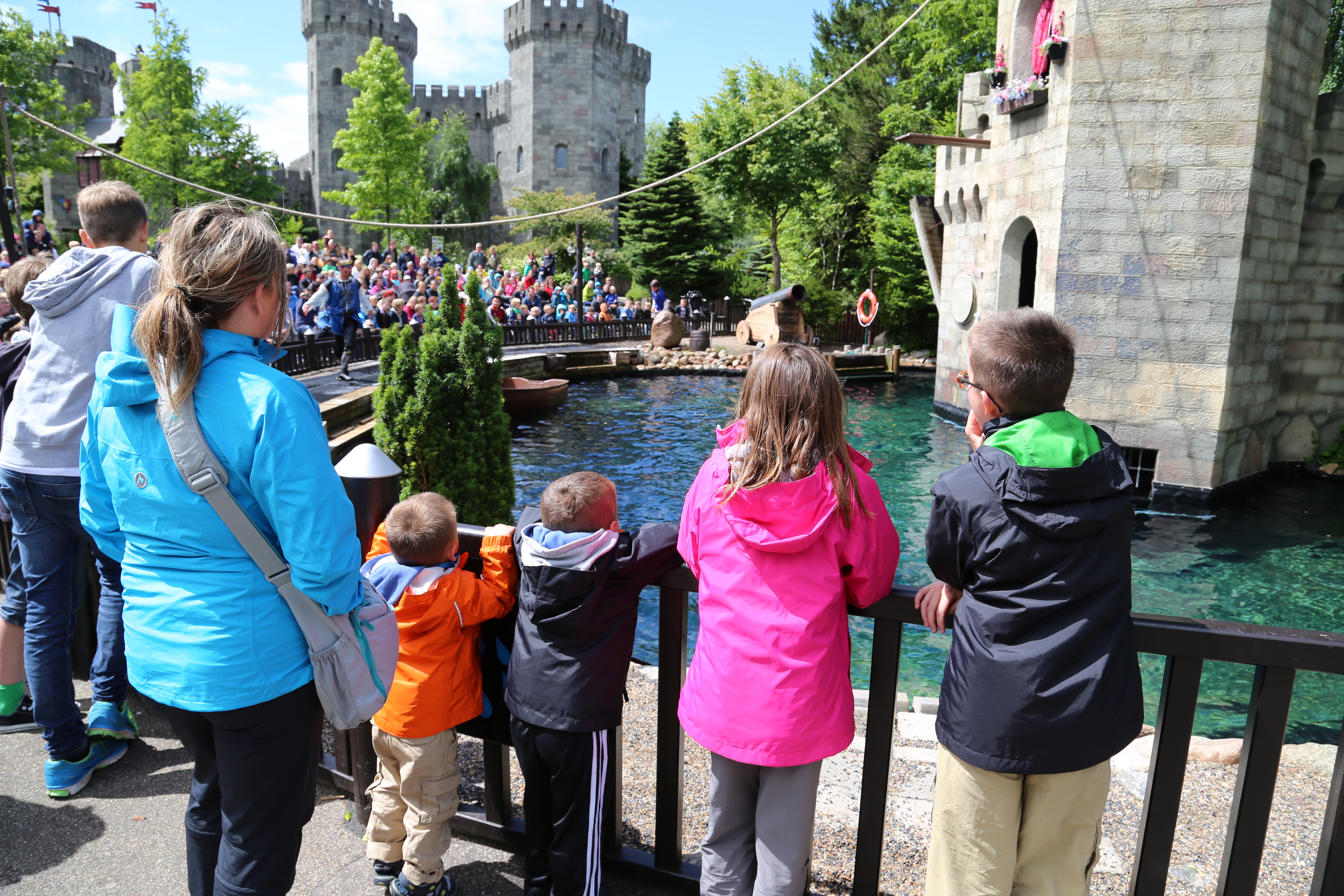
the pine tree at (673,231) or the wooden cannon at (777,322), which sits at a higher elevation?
the pine tree at (673,231)

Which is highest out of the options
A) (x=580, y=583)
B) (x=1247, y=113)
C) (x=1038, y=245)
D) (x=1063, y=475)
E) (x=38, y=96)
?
(x=38, y=96)

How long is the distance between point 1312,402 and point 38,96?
108 ft

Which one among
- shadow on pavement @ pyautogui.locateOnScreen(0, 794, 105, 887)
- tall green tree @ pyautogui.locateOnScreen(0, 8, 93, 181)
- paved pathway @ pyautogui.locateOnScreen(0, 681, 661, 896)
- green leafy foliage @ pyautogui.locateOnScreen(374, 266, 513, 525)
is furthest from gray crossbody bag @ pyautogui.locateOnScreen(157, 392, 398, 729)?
tall green tree @ pyautogui.locateOnScreen(0, 8, 93, 181)

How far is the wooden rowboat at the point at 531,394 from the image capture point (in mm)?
15477

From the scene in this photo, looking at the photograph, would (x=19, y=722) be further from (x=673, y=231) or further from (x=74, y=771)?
(x=673, y=231)

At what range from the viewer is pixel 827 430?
1.90 m

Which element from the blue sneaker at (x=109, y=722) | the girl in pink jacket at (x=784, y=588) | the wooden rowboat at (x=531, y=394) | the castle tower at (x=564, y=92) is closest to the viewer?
the girl in pink jacket at (x=784, y=588)

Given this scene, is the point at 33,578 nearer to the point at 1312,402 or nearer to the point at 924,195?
the point at 1312,402

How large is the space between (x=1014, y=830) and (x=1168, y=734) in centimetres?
40

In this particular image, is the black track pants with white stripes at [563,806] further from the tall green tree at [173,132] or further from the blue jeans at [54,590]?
the tall green tree at [173,132]

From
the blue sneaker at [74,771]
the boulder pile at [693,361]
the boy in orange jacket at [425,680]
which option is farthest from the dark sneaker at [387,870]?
the boulder pile at [693,361]

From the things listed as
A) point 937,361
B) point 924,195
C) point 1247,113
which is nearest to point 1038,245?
point 1247,113

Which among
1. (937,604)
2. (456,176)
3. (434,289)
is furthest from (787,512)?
(456,176)

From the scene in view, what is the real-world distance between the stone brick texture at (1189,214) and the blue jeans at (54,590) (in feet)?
35.6
